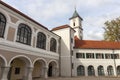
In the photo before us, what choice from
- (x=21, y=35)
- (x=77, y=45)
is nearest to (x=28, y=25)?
(x=21, y=35)

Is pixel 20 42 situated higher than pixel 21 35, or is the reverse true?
pixel 21 35

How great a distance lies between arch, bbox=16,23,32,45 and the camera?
16219mm

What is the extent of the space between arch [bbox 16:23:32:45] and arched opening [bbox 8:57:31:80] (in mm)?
2422

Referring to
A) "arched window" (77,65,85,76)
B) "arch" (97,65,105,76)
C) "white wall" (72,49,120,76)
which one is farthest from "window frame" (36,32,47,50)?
"arch" (97,65,105,76)

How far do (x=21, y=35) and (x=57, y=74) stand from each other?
11.6 meters

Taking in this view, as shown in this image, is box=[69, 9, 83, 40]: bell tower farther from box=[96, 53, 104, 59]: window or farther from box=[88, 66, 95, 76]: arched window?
box=[88, 66, 95, 76]: arched window

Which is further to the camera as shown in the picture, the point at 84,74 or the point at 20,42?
the point at 84,74

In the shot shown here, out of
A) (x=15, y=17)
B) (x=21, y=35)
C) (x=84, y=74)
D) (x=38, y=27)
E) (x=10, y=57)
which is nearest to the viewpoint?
(x=10, y=57)

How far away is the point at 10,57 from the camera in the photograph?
558 inches

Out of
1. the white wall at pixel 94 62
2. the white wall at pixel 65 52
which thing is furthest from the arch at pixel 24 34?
the white wall at pixel 94 62

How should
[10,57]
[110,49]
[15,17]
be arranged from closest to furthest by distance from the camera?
1. [10,57]
2. [15,17]
3. [110,49]

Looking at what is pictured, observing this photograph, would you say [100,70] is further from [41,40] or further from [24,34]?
[24,34]

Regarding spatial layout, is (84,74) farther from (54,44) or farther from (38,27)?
(38,27)

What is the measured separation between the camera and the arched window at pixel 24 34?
16.2 metres
